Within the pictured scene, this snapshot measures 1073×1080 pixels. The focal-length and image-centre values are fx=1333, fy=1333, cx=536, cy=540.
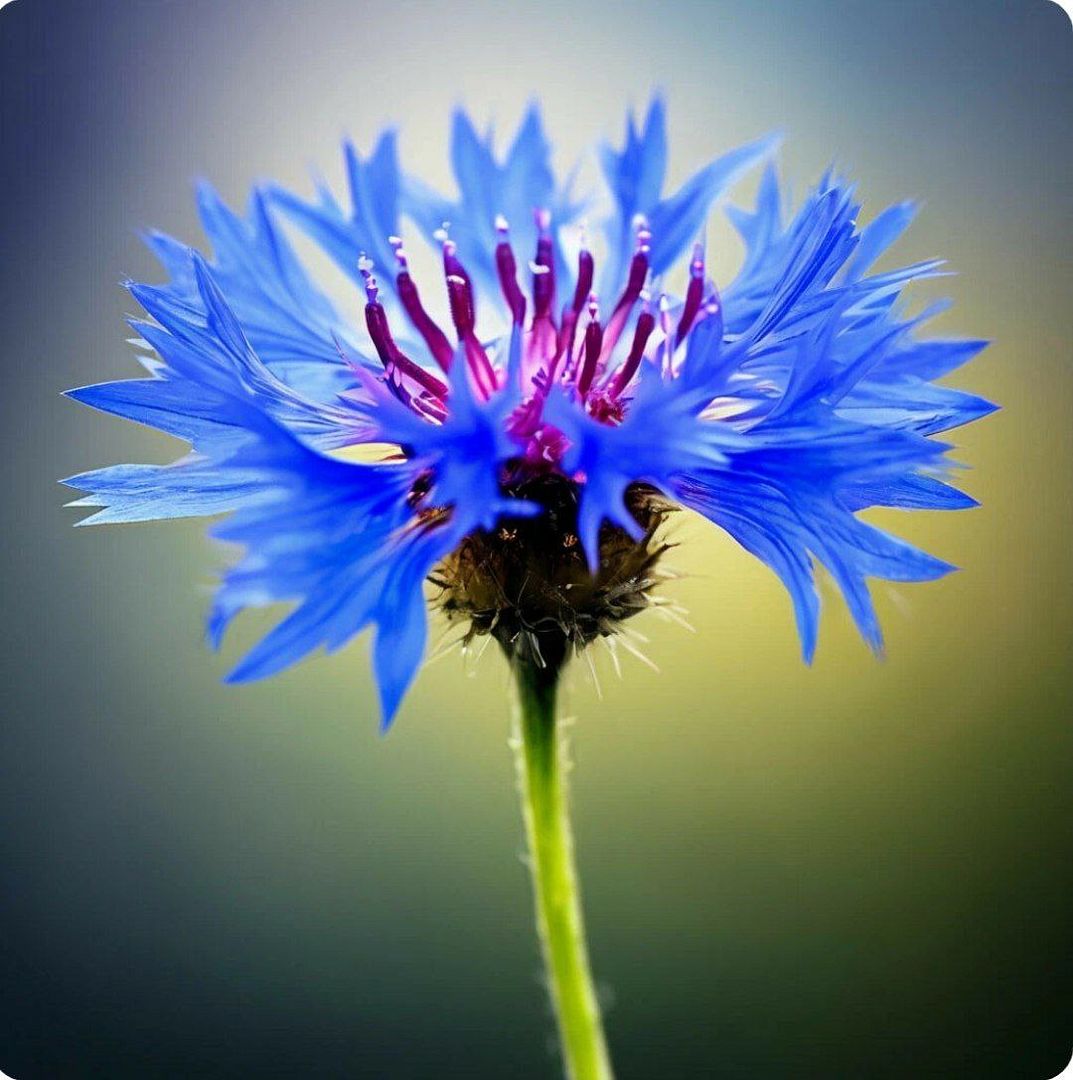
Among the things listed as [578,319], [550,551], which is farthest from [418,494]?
[578,319]

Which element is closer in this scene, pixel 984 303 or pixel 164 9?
pixel 164 9

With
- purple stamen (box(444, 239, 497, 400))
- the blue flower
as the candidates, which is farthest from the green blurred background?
purple stamen (box(444, 239, 497, 400))

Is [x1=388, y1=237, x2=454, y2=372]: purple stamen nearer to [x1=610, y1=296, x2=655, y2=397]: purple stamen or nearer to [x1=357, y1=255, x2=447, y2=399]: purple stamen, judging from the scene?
[x1=357, y1=255, x2=447, y2=399]: purple stamen

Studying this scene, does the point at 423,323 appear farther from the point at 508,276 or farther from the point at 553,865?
the point at 553,865

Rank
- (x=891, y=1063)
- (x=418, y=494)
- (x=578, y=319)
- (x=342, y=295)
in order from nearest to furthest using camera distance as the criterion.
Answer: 1. (x=418, y=494)
2. (x=578, y=319)
3. (x=342, y=295)
4. (x=891, y=1063)

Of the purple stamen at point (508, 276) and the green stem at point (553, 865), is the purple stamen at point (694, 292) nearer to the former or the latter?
the purple stamen at point (508, 276)

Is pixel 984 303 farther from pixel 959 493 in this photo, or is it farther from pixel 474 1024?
pixel 474 1024

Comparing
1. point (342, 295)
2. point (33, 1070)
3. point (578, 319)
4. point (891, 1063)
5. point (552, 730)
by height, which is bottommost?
point (891, 1063)

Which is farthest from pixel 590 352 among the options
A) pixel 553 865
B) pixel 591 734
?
pixel 591 734
